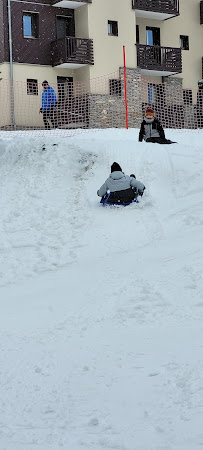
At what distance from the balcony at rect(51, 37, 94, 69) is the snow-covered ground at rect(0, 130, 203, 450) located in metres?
14.3

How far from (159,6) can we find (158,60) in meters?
2.15

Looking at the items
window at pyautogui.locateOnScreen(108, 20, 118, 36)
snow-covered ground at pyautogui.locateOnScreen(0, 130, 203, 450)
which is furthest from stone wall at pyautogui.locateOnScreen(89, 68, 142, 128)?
snow-covered ground at pyautogui.locateOnScreen(0, 130, 203, 450)

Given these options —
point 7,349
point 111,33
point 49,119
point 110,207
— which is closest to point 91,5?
point 111,33

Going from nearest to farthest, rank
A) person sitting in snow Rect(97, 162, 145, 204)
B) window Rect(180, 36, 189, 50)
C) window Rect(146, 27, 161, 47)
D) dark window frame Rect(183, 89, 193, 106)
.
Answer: person sitting in snow Rect(97, 162, 145, 204), dark window frame Rect(183, 89, 193, 106), window Rect(146, 27, 161, 47), window Rect(180, 36, 189, 50)

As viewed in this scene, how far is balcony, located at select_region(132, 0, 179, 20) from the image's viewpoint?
104ft

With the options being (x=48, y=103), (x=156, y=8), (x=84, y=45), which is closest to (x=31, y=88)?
(x=84, y=45)

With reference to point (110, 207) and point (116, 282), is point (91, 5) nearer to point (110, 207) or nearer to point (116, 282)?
point (110, 207)

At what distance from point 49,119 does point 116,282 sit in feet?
50.6

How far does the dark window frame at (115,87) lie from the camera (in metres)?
30.2

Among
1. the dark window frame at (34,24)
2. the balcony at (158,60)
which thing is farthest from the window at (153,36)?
the dark window frame at (34,24)

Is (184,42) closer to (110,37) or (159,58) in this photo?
(159,58)

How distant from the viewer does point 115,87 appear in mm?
30422

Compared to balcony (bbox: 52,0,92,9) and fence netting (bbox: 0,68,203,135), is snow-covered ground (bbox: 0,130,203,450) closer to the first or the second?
fence netting (bbox: 0,68,203,135)

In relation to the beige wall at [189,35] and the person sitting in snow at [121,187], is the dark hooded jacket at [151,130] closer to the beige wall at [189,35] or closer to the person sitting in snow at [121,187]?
the person sitting in snow at [121,187]
